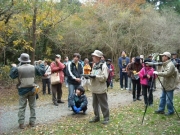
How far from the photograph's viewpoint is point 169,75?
6543 millimetres

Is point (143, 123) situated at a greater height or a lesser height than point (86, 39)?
lesser

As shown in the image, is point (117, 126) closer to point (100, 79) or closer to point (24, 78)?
point (100, 79)

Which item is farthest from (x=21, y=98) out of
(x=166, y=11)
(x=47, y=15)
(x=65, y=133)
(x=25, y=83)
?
(x=166, y=11)

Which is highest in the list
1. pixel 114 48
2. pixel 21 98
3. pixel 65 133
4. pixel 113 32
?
pixel 113 32

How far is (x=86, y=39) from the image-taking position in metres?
20.4

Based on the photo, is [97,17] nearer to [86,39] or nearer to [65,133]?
[86,39]

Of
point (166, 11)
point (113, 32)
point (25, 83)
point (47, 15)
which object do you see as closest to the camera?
point (25, 83)

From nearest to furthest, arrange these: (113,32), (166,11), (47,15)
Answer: (47,15) → (113,32) → (166,11)

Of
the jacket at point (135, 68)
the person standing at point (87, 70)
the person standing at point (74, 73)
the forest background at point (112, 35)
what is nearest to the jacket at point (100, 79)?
the person standing at point (74, 73)

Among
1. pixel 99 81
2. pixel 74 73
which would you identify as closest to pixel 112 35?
pixel 74 73

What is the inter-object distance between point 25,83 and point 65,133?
5.65ft

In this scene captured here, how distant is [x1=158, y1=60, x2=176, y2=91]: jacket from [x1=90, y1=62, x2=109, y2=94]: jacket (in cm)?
177

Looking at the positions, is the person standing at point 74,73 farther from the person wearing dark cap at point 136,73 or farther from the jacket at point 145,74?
the person wearing dark cap at point 136,73

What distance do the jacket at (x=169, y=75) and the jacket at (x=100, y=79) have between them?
1770mm
